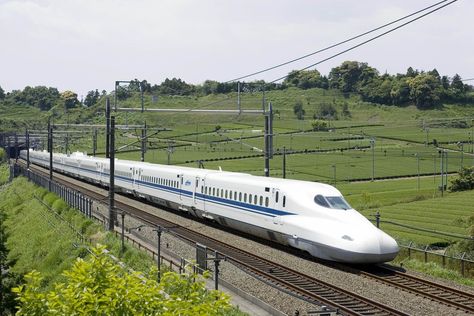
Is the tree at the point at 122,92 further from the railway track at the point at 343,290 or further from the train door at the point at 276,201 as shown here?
the railway track at the point at 343,290

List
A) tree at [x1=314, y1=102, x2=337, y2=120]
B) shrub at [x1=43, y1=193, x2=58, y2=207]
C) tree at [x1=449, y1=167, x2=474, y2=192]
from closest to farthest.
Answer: shrub at [x1=43, y1=193, x2=58, y2=207] → tree at [x1=449, y1=167, x2=474, y2=192] → tree at [x1=314, y1=102, x2=337, y2=120]

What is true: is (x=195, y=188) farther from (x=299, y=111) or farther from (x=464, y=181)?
(x=299, y=111)

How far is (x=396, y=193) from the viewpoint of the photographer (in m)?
73.0

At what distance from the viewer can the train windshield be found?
24.1 meters

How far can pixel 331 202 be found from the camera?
2422cm

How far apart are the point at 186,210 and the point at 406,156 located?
7979cm

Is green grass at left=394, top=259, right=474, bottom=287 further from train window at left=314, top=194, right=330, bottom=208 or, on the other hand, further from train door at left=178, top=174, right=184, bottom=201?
train door at left=178, top=174, right=184, bottom=201

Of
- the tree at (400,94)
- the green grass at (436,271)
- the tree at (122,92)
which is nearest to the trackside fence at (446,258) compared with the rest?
the green grass at (436,271)

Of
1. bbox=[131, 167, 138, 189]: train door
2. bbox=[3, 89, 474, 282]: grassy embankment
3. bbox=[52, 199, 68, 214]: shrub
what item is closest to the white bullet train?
bbox=[131, 167, 138, 189]: train door

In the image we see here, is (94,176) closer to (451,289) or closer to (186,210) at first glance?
(186,210)

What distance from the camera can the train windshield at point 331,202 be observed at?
947 inches

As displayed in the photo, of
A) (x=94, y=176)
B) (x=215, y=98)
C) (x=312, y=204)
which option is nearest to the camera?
(x=312, y=204)

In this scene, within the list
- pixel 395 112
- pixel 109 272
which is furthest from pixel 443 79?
pixel 109 272

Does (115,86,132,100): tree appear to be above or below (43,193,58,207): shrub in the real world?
above
